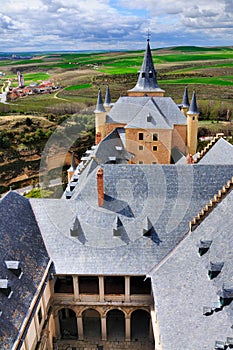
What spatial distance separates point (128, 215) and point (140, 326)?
36.7 feet

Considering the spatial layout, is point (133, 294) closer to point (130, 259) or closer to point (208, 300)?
point (130, 259)

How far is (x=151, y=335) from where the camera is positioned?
1109 inches

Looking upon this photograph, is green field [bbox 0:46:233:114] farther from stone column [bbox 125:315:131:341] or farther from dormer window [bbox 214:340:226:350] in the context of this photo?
dormer window [bbox 214:340:226:350]

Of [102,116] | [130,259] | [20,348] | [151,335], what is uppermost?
[102,116]

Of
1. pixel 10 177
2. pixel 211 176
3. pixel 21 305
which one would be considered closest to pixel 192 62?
pixel 10 177

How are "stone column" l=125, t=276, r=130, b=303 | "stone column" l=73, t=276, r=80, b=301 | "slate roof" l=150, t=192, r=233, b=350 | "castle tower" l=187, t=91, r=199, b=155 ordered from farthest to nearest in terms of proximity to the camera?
A: "castle tower" l=187, t=91, r=199, b=155
"stone column" l=73, t=276, r=80, b=301
"stone column" l=125, t=276, r=130, b=303
"slate roof" l=150, t=192, r=233, b=350

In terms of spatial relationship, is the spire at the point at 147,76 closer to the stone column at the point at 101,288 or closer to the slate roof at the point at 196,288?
the slate roof at the point at 196,288

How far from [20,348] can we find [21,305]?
2.70 metres

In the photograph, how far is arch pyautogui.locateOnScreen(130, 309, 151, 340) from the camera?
29.1 meters

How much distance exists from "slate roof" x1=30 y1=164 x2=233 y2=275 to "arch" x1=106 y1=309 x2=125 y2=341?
308 inches

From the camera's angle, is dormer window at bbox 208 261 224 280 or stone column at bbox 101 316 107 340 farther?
stone column at bbox 101 316 107 340

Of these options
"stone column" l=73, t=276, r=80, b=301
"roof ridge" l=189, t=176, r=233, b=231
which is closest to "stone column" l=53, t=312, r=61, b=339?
"stone column" l=73, t=276, r=80, b=301

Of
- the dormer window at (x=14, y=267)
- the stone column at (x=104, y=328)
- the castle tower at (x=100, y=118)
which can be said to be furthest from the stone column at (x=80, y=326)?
the castle tower at (x=100, y=118)

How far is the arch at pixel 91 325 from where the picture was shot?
29439 millimetres
